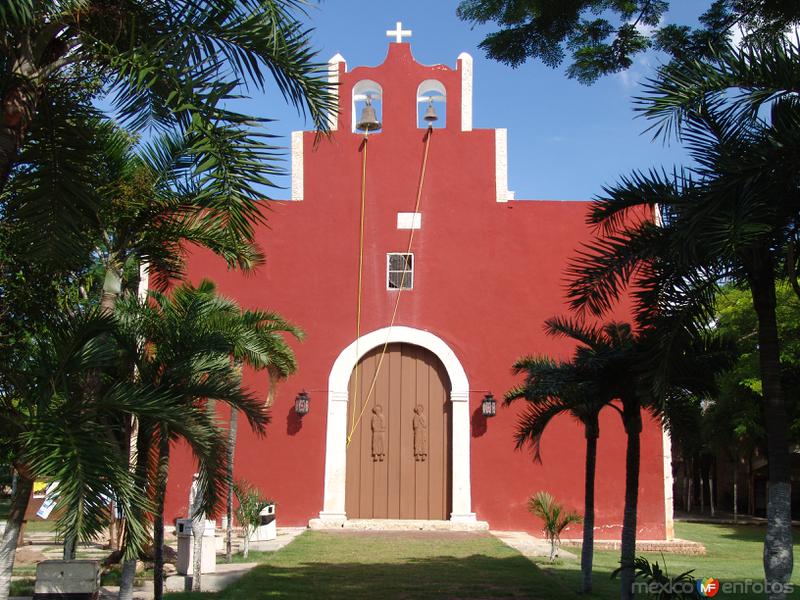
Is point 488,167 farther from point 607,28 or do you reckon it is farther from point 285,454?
point 607,28

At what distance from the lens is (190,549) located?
10.4 metres

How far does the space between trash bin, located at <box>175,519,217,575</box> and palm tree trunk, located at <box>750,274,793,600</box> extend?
20.3ft

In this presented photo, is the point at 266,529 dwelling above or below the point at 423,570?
above

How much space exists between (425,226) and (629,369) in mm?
8106

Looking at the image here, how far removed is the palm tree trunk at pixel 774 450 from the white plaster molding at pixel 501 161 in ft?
31.0

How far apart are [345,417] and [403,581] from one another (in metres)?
6.15

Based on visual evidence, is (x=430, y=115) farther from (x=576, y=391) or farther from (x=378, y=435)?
(x=576, y=391)

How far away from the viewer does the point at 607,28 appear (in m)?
7.75

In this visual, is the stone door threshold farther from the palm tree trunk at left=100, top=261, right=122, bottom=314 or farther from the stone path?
the palm tree trunk at left=100, top=261, right=122, bottom=314

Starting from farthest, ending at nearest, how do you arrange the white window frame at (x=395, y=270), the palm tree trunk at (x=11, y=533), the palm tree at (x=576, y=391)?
the white window frame at (x=395, y=270)
the palm tree at (x=576, y=391)
the palm tree trunk at (x=11, y=533)

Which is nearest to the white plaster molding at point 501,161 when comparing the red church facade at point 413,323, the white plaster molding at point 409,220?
the red church facade at point 413,323

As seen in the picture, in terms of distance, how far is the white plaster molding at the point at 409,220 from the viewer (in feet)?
52.6

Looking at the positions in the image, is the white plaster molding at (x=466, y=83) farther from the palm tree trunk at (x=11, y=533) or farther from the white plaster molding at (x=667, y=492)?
the palm tree trunk at (x=11, y=533)

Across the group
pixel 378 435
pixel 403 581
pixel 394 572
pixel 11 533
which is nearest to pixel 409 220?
pixel 378 435
